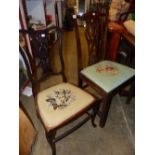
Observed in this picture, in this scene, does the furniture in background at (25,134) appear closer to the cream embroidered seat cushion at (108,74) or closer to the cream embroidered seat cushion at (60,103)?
the cream embroidered seat cushion at (60,103)

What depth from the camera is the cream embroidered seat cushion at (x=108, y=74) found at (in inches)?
55.5

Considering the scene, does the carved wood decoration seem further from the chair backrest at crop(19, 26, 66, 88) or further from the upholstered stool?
the chair backrest at crop(19, 26, 66, 88)

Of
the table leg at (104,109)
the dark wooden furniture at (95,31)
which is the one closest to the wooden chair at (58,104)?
the table leg at (104,109)

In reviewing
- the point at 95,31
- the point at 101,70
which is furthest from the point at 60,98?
the point at 95,31

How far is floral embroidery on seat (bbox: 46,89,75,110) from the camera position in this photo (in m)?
1.22

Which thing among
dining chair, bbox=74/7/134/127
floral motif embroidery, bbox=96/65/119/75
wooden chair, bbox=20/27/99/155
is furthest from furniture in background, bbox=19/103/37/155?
floral motif embroidery, bbox=96/65/119/75

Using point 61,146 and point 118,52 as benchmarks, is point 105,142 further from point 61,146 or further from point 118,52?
point 118,52

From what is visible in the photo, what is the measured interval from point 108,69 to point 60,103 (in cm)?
61

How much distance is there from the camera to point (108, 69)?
1.58 m

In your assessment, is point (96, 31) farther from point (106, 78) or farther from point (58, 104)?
point (58, 104)
